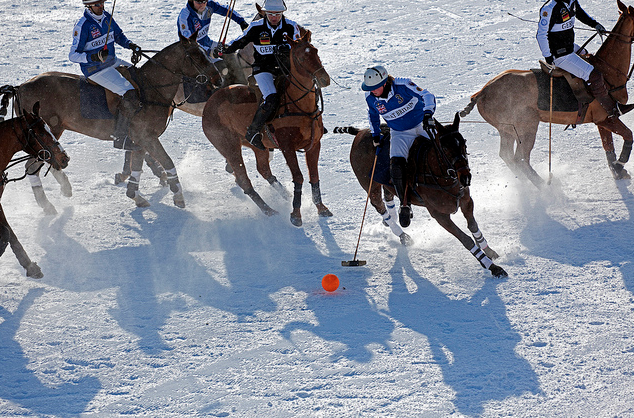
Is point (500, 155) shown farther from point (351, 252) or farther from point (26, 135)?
point (26, 135)

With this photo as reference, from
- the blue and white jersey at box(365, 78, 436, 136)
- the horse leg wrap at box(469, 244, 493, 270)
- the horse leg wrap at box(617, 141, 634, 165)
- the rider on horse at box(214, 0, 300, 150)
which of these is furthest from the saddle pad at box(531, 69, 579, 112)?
the rider on horse at box(214, 0, 300, 150)

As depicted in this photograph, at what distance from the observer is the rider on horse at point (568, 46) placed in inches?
334

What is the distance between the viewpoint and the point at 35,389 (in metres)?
5.54

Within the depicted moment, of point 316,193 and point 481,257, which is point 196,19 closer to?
point 316,193

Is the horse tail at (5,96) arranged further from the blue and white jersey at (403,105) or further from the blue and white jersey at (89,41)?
the blue and white jersey at (403,105)

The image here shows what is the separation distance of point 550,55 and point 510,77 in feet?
1.84

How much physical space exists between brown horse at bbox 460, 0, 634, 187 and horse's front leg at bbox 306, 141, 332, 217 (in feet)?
6.53

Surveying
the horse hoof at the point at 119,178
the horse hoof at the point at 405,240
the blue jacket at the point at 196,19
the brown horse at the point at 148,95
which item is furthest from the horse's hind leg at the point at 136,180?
the horse hoof at the point at 405,240

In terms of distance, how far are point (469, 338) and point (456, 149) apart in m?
1.81

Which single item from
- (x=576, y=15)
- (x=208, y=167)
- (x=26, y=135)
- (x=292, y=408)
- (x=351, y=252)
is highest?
(x=576, y=15)

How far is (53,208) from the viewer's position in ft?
30.1

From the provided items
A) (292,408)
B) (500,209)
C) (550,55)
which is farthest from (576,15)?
(292,408)

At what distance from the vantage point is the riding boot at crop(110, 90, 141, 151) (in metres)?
9.00

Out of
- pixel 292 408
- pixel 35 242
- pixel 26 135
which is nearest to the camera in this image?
pixel 292 408
